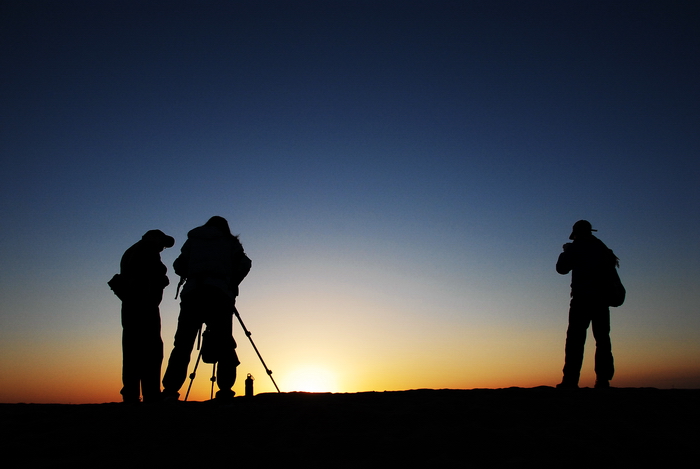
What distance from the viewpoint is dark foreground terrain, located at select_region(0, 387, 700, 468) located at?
138 inches

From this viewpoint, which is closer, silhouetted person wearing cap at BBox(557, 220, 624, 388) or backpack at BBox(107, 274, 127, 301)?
backpack at BBox(107, 274, 127, 301)

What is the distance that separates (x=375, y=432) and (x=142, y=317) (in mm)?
3592

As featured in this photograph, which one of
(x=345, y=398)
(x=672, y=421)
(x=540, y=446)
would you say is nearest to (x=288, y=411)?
(x=345, y=398)

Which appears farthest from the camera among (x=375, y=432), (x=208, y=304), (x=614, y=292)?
(x=614, y=292)

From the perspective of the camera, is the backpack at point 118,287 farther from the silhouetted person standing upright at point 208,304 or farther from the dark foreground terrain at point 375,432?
the dark foreground terrain at point 375,432

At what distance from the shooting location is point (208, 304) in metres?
5.84

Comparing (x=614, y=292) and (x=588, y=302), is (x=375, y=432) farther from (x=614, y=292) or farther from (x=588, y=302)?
(x=614, y=292)

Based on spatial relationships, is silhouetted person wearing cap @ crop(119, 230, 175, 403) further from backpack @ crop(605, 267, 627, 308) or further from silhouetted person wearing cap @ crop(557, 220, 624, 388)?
backpack @ crop(605, 267, 627, 308)

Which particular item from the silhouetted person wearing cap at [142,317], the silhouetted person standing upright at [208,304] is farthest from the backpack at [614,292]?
the silhouetted person wearing cap at [142,317]

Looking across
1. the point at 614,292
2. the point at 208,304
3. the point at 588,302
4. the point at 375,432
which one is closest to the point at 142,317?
the point at 208,304

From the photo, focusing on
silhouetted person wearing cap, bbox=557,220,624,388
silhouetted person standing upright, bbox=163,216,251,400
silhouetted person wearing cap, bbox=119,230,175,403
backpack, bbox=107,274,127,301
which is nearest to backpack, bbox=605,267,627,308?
silhouetted person wearing cap, bbox=557,220,624,388

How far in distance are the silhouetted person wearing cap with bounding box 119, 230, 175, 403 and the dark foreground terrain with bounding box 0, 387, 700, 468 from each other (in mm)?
714

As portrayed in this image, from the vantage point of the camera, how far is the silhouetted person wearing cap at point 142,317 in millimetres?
5996

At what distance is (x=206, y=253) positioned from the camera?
5.89m
